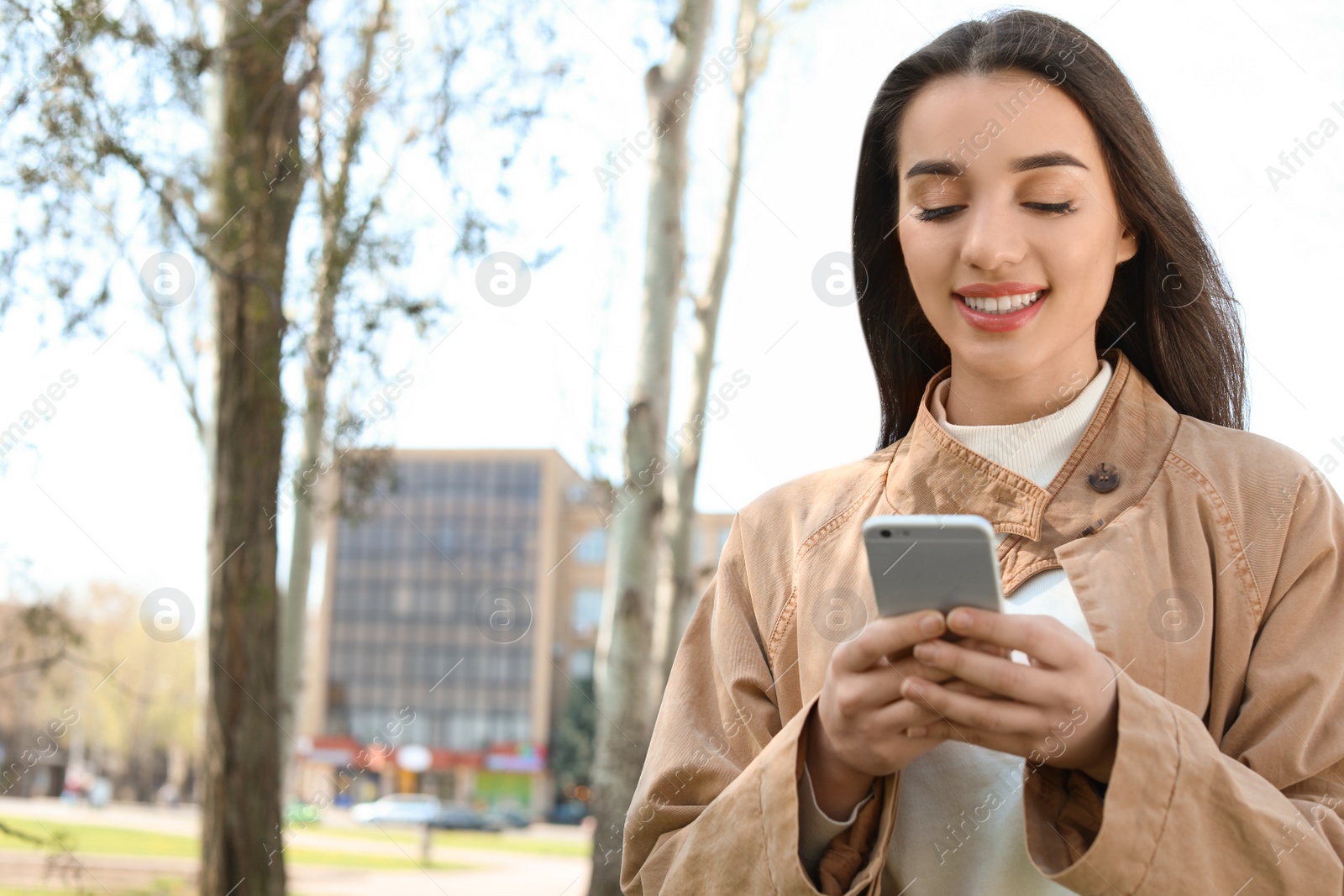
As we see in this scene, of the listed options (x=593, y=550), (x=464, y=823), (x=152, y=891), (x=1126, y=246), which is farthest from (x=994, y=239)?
(x=593, y=550)

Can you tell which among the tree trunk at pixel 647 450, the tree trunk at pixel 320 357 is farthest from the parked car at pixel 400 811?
the tree trunk at pixel 647 450

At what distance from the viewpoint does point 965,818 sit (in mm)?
1328

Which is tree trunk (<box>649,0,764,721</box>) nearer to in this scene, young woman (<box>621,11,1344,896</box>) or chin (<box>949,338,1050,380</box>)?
young woman (<box>621,11,1344,896</box>)

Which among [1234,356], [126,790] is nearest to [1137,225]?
[1234,356]

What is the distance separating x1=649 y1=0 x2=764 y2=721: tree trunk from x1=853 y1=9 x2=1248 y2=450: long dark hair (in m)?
5.28

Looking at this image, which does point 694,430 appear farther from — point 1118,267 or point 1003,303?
point 1003,303

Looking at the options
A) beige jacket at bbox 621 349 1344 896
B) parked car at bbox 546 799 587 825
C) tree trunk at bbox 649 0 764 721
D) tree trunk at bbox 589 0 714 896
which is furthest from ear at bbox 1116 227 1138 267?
parked car at bbox 546 799 587 825

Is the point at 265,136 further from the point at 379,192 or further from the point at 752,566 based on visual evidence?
the point at 752,566

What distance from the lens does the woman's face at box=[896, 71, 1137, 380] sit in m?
1.38

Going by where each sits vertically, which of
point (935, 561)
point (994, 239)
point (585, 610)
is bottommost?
point (585, 610)

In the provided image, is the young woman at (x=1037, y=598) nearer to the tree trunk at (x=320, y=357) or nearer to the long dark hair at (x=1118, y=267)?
the long dark hair at (x=1118, y=267)

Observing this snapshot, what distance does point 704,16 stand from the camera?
6742mm

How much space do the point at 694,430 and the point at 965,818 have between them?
21.6ft

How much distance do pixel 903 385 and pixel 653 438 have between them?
5.05 m
